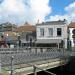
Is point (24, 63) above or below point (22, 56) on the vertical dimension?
below

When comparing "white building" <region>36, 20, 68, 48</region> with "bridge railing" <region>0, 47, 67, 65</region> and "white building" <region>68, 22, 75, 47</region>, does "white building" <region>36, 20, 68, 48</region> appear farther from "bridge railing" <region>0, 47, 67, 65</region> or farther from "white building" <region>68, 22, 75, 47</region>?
"bridge railing" <region>0, 47, 67, 65</region>

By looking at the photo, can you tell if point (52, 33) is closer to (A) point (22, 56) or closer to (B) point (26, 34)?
(B) point (26, 34)

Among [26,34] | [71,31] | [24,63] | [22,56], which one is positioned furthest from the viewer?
[26,34]

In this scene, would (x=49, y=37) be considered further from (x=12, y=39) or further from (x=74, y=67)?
(x=74, y=67)

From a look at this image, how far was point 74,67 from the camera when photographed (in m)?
44.6

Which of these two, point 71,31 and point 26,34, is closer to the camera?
point 71,31

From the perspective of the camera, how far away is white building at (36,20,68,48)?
7619 centimetres

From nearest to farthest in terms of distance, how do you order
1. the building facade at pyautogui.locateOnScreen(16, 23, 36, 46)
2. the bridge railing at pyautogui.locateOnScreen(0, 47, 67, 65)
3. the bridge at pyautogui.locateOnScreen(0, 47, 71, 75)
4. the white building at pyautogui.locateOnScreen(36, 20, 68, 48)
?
the bridge at pyautogui.locateOnScreen(0, 47, 71, 75) → the bridge railing at pyautogui.locateOnScreen(0, 47, 67, 65) → the white building at pyautogui.locateOnScreen(36, 20, 68, 48) → the building facade at pyautogui.locateOnScreen(16, 23, 36, 46)

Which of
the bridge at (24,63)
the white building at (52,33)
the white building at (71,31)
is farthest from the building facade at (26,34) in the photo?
Answer: the bridge at (24,63)

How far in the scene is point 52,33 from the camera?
3046 inches

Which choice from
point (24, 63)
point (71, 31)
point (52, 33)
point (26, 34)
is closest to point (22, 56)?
point (24, 63)

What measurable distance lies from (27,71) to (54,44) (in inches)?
2038

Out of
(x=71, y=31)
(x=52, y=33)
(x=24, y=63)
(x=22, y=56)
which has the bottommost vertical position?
(x=24, y=63)

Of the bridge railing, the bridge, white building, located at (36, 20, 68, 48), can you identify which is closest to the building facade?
white building, located at (36, 20, 68, 48)
